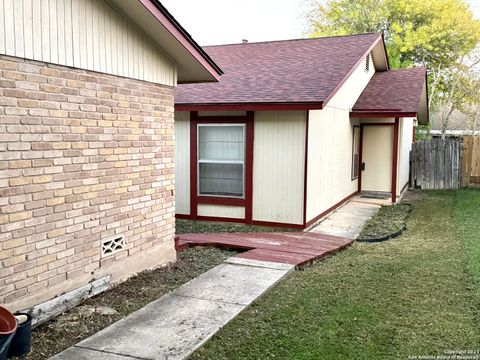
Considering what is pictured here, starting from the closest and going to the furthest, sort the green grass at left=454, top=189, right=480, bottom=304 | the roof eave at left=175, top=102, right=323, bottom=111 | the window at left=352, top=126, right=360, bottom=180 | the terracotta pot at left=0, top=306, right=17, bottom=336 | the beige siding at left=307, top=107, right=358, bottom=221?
→ the terracotta pot at left=0, top=306, right=17, bottom=336
the green grass at left=454, top=189, right=480, bottom=304
the roof eave at left=175, top=102, right=323, bottom=111
the beige siding at left=307, top=107, right=358, bottom=221
the window at left=352, top=126, right=360, bottom=180

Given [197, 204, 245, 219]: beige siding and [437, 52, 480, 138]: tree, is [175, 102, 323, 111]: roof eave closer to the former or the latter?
[197, 204, 245, 219]: beige siding

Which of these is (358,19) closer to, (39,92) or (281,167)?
(281,167)

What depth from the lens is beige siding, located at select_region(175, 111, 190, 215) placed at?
10.1 meters

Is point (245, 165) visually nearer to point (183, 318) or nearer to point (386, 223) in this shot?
point (386, 223)

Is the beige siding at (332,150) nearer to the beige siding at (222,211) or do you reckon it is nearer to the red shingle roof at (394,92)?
the red shingle roof at (394,92)

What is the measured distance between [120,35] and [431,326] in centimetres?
453

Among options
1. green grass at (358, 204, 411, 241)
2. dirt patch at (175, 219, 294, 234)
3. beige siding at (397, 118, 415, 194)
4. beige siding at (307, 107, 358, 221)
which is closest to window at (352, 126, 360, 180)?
beige siding at (307, 107, 358, 221)

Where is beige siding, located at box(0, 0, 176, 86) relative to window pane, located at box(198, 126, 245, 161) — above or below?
above

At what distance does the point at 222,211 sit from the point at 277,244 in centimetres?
225

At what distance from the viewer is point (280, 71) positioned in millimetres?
10828

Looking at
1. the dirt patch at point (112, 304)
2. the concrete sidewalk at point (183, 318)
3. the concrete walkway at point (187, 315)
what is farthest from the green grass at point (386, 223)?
the dirt patch at point (112, 304)

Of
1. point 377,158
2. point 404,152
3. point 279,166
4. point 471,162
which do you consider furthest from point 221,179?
point 471,162

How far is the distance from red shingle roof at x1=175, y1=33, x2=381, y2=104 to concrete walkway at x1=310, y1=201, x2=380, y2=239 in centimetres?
262

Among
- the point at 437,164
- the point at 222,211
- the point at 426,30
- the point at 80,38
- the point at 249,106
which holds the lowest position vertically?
the point at 222,211
